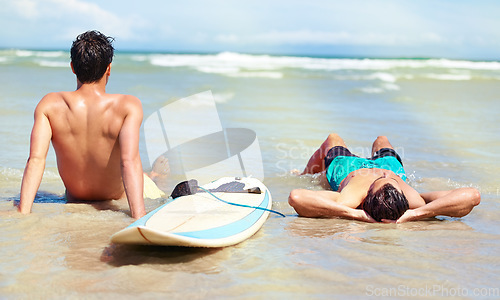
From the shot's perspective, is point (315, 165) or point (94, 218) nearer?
point (94, 218)

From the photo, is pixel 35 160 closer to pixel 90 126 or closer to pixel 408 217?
pixel 90 126

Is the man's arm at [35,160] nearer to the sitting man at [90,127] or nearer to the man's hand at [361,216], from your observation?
the sitting man at [90,127]

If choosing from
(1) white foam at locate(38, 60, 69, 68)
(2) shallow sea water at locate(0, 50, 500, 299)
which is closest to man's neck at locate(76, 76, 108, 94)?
(2) shallow sea water at locate(0, 50, 500, 299)

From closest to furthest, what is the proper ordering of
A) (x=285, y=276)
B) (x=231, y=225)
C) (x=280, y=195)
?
(x=285, y=276), (x=231, y=225), (x=280, y=195)

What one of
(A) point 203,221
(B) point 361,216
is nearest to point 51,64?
(B) point 361,216

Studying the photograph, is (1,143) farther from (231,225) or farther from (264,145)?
(231,225)

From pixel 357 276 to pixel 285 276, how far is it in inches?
15.9

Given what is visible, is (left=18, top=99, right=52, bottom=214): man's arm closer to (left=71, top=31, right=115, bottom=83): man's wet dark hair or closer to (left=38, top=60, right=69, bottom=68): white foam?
(left=71, top=31, right=115, bottom=83): man's wet dark hair

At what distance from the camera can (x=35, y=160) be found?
3494mm

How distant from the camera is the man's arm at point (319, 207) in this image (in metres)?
4.12

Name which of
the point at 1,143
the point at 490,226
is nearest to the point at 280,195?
the point at 490,226

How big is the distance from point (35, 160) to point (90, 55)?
2.66 feet

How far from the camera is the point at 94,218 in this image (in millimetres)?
3645

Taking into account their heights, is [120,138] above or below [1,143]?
above
